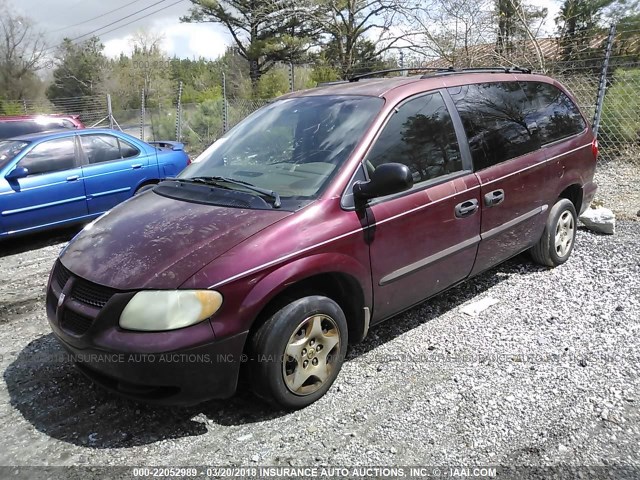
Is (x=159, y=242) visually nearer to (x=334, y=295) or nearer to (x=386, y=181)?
(x=334, y=295)

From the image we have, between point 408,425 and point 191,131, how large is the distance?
51.9ft

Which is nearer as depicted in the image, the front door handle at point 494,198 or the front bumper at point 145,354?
the front bumper at point 145,354

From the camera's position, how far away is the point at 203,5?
29.7 meters

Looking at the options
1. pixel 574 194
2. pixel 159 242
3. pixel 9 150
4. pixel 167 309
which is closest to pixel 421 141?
pixel 159 242

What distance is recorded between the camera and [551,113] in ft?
15.9

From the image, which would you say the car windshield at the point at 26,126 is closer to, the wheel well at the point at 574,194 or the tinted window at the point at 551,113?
the tinted window at the point at 551,113

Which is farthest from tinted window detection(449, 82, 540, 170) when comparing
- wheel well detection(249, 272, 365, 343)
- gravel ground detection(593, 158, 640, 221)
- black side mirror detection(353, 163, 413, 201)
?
gravel ground detection(593, 158, 640, 221)

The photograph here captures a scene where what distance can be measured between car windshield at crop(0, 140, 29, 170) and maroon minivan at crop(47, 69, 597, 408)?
3.89m

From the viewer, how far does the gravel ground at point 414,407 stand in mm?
2707

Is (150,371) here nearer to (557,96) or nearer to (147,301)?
(147,301)

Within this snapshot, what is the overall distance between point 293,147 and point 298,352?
144 cm

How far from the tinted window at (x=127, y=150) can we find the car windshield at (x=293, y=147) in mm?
4009

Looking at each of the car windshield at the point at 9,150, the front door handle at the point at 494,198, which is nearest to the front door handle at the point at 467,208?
the front door handle at the point at 494,198

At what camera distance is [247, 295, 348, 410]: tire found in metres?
2.80
